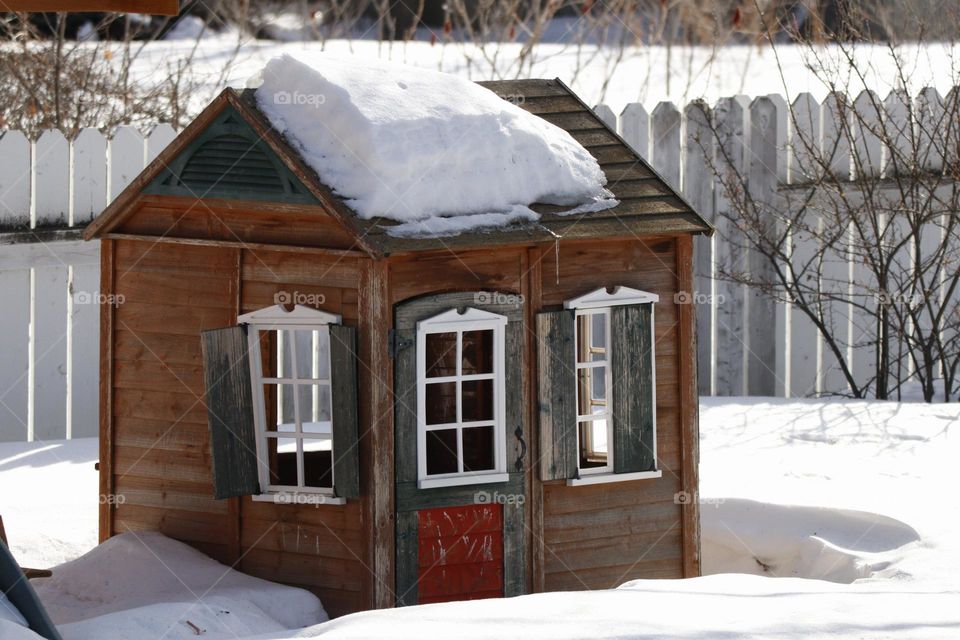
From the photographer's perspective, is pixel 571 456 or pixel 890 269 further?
pixel 890 269

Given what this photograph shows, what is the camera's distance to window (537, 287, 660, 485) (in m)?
6.63

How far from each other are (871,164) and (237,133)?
19.4 ft

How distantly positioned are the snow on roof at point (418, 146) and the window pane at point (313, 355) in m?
3.70

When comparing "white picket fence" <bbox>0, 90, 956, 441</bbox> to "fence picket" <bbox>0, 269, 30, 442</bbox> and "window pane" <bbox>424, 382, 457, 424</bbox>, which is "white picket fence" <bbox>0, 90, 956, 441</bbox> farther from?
"window pane" <bbox>424, 382, 457, 424</bbox>

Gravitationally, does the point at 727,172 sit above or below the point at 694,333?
above

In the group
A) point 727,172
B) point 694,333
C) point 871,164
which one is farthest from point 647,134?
point 694,333

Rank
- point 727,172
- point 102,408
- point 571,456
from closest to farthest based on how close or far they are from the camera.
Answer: point 571,456
point 102,408
point 727,172

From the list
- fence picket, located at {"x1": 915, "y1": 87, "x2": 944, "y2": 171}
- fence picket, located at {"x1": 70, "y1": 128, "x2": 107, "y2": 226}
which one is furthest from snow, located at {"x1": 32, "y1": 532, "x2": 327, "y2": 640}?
fence picket, located at {"x1": 915, "y1": 87, "x2": 944, "y2": 171}

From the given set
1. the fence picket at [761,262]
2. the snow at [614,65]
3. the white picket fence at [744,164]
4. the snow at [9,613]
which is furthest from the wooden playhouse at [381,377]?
the snow at [614,65]

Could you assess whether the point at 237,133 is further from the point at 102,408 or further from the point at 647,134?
the point at 647,134

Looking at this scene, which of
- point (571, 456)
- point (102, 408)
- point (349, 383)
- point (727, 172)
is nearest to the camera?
point (349, 383)

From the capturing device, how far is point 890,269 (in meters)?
11.1

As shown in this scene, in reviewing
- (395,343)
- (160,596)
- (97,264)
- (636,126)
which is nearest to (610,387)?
(395,343)

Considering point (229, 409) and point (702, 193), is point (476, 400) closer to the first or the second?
point (229, 409)
